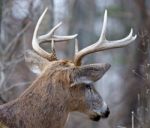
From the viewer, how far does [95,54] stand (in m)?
26.4

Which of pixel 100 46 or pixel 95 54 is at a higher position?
pixel 100 46

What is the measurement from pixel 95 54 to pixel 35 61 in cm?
1594

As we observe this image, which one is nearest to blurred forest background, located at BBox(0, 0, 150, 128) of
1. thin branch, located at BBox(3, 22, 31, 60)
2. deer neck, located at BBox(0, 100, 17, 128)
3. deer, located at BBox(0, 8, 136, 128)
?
thin branch, located at BBox(3, 22, 31, 60)

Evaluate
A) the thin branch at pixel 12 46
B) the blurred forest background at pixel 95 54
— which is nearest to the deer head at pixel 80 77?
the blurred forest background at pixel 95 54

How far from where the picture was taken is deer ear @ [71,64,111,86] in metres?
9.56

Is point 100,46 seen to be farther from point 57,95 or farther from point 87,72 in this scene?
point 57,95

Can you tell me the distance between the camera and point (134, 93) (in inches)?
865

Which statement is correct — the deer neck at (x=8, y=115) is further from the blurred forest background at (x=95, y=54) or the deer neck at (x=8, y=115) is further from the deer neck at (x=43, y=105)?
the blurred forest background at (x=95, y=54)

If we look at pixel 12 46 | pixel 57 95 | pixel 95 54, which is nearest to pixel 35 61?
pixel 57 95

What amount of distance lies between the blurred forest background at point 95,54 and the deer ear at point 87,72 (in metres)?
1.47

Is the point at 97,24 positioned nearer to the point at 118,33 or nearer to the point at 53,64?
the point at 118,33

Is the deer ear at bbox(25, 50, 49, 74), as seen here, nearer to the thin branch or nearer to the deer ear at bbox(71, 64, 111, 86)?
the deer ear at bbox(71, 64, 111, 86)

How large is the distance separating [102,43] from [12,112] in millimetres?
1355

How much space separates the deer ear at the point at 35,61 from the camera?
10359 millimetres
